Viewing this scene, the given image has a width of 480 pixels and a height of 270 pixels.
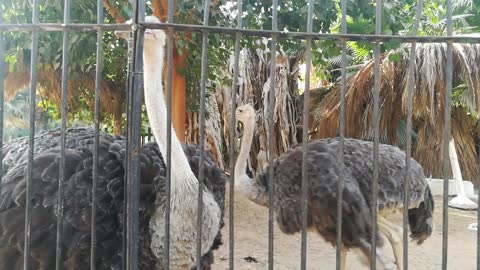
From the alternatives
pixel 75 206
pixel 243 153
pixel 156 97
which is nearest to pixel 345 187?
pixel 243 153

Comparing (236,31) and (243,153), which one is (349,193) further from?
(236,31)

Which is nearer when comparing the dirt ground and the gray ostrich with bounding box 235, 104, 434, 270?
the gray ostrich with bounding box 235, 104, 434, 270

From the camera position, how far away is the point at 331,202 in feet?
13.1

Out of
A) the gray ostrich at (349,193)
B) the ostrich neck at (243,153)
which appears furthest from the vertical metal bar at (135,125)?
the ostrich neck at (243,153)

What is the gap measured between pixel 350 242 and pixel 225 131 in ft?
25.4

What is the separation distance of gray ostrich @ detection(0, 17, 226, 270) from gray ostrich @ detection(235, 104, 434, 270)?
1107 millimetres

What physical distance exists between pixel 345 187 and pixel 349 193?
0.06 m

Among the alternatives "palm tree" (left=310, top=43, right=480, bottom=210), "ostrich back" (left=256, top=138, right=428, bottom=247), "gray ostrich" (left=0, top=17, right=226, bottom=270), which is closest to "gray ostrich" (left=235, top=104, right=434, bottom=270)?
"ostrich back" (left=256, top=138, right=428, bottom=247)

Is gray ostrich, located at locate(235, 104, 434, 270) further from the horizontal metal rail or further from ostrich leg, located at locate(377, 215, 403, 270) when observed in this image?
the horizontal metal rail

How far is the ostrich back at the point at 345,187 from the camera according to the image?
398cm

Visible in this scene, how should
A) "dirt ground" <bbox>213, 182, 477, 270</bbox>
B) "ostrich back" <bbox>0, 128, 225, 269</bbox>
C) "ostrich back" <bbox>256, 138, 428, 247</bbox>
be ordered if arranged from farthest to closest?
1. "dirt ground" <bbox>213, 182, 477, 270</bbox>
2. "ostrich back" <bbox>256, 138, 428, 247</bbox>
3. "ostrich back" <bbox>0, 128, 225, 269</bbox>

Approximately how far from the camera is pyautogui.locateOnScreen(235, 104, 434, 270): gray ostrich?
13.1ft

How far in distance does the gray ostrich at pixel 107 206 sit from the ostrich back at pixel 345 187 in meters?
1.11

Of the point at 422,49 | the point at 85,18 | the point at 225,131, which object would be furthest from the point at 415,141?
the point at 85,18
